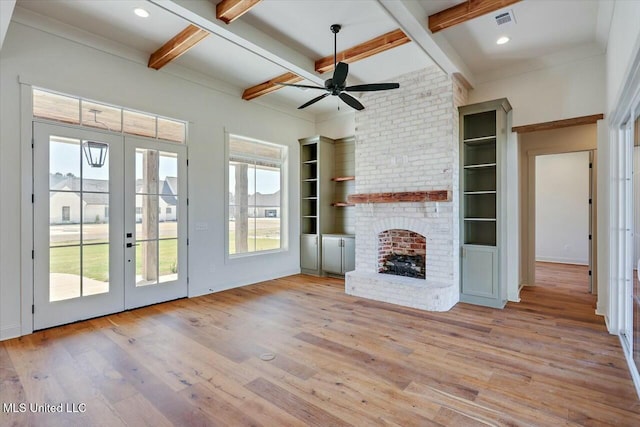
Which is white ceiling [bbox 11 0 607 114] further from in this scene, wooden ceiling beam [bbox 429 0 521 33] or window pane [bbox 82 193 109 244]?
A: window pane [bbox 82 193 109 244]

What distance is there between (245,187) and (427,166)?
3.27 metres

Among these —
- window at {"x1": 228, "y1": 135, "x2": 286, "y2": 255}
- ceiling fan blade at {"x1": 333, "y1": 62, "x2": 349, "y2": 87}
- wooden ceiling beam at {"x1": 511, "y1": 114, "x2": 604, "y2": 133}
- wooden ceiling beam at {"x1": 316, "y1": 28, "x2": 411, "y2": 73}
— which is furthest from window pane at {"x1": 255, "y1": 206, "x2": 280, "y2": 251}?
wooden ceiling beam at {"x1": 511, "y1": 114, "x2": 604, "y2": 133}

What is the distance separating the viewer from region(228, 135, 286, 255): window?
5.79 metres

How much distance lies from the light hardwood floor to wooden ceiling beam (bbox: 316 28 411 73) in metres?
3.43

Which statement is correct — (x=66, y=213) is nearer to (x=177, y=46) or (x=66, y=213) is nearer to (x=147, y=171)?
(x=147, y=171)

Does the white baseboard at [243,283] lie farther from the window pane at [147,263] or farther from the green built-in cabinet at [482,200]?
the green built-in cabinet at [482,200]

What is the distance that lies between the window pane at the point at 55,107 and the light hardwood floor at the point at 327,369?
2484 millimetres

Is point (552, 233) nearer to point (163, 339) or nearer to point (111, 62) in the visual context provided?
point (163, 339)

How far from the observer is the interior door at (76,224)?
11.9 feet

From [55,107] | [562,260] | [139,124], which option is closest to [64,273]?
[55,107]

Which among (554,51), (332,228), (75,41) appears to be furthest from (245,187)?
(554,51)

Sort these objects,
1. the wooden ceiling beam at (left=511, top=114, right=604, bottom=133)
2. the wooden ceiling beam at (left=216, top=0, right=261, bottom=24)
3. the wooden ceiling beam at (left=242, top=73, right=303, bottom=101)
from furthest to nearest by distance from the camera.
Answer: the wooden ceiling beam at (left=242, top=73, right=303, bottom=101) → the wooden ceiling beam at (left=511, top=114, right=604, bottom=133) → the wooden ceiling beam at (left=216, top=0, right=261, bottom=24)

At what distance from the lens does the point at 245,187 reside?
599cm
